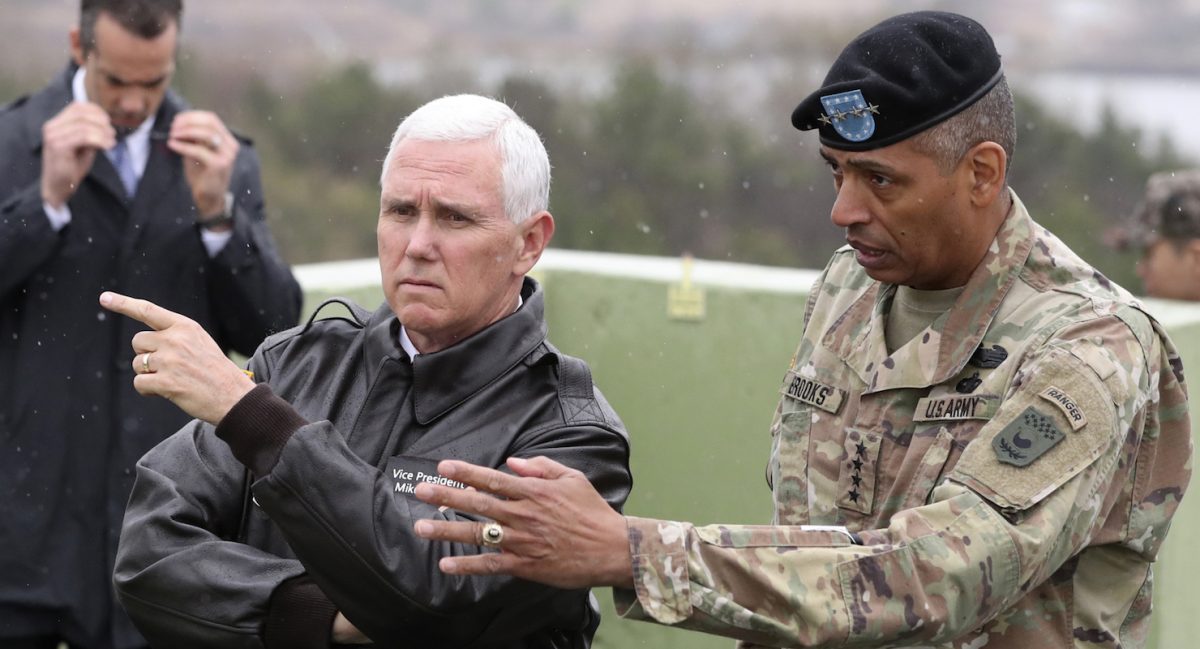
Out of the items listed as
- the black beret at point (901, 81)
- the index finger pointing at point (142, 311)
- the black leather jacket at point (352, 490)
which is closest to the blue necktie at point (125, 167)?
the black leather jacket at point (352, 490)

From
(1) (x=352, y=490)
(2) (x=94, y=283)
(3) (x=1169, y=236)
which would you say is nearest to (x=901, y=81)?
(1) (x=352, y=490)

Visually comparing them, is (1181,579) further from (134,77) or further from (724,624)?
(134,77)

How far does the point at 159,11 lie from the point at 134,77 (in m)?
0.20

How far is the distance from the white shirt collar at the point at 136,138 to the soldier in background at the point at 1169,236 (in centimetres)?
339

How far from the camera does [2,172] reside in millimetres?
4512

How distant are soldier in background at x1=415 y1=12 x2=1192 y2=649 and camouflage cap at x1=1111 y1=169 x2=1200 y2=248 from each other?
10.4ft

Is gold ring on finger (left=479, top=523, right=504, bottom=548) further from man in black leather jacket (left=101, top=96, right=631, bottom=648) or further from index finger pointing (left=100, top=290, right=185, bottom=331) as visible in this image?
index finger pointing (left=100, top=290, right=185, bottom=331)

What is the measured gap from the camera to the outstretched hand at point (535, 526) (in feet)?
7.34

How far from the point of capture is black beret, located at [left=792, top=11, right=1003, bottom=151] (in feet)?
8.77

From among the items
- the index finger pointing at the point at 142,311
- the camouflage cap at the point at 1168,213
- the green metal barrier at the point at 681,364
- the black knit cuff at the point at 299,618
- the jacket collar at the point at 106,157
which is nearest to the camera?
the index finger pointing at the point at 142,311

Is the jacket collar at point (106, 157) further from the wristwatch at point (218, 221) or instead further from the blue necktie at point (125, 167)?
the wristwatch at point (218, 221)

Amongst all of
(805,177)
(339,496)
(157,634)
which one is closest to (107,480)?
(157,634)

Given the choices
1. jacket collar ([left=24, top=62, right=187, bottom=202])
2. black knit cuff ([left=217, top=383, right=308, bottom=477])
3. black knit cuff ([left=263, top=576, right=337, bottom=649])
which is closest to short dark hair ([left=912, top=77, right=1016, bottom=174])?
black knit cuff ([left=217, top=383, right=308, bottom=477])

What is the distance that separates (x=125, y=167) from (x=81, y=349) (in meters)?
0.54
